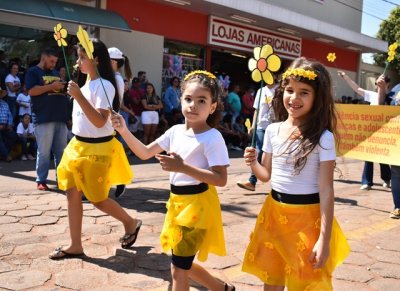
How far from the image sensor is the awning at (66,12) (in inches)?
349

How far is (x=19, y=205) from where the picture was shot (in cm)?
519

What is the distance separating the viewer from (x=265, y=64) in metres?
2.55

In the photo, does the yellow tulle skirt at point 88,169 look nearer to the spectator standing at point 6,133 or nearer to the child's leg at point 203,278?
the child's leg at point 203,278

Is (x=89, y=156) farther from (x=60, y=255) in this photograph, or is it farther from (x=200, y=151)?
(x=200, y=151)

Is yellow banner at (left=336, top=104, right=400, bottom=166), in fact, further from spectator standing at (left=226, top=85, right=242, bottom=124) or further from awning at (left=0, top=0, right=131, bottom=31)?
awning at (left=0, top=0, right=131, bottom=31)

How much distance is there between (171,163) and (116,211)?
160cm

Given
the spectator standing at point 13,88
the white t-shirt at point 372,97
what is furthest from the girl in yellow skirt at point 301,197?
the spectator standing at point 13,88

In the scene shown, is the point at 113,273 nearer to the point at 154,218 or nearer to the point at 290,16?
the point at 154,218

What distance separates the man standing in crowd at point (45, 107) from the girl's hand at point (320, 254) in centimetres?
442

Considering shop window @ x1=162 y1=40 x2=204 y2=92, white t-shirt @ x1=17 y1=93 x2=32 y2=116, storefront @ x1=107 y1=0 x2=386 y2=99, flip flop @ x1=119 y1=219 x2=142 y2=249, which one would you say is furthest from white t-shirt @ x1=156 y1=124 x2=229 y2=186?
shop window @ x1=162 y1=40 x2=204 y2=92

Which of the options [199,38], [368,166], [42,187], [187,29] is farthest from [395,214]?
[199,38]

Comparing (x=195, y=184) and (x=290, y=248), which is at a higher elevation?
(x=195, y=184)

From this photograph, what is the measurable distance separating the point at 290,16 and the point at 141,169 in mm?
9611

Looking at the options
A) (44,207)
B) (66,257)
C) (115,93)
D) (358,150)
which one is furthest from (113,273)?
(358,150)
